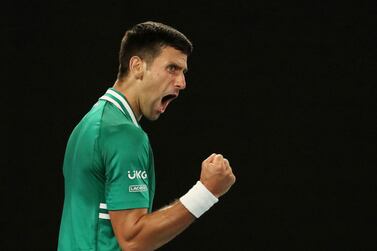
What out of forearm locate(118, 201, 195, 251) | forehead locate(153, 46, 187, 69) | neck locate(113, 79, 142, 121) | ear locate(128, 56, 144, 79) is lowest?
forearm locate(118, 201, 195, 251)

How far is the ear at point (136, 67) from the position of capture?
157cm

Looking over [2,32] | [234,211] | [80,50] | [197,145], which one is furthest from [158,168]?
[2,32]

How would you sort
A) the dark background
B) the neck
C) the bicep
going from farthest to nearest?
1. the dark background
2. the neck
3. the bicep

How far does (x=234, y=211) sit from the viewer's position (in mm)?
3291

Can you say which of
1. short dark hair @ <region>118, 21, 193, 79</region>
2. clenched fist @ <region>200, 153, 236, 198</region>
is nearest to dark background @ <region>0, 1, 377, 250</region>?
short dark hair @ <region>118, 21, 193, 79</region>

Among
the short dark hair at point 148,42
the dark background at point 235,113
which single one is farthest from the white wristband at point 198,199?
the dark background at point 235,113

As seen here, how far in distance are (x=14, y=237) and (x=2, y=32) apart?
0.99 m

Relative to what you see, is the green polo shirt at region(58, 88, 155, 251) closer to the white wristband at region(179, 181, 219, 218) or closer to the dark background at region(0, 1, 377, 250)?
the white wristband at region(179, 181, 219, 218)

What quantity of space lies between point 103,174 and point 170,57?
36cm

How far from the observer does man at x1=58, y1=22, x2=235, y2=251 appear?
136 centimetres

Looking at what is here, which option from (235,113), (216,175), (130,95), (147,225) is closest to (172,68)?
(130,95)

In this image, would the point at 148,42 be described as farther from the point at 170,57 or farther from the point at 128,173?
the point at 128,173

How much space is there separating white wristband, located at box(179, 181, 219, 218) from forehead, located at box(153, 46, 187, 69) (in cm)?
32

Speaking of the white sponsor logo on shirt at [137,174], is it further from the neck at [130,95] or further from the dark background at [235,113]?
the dark background at [235,113]
